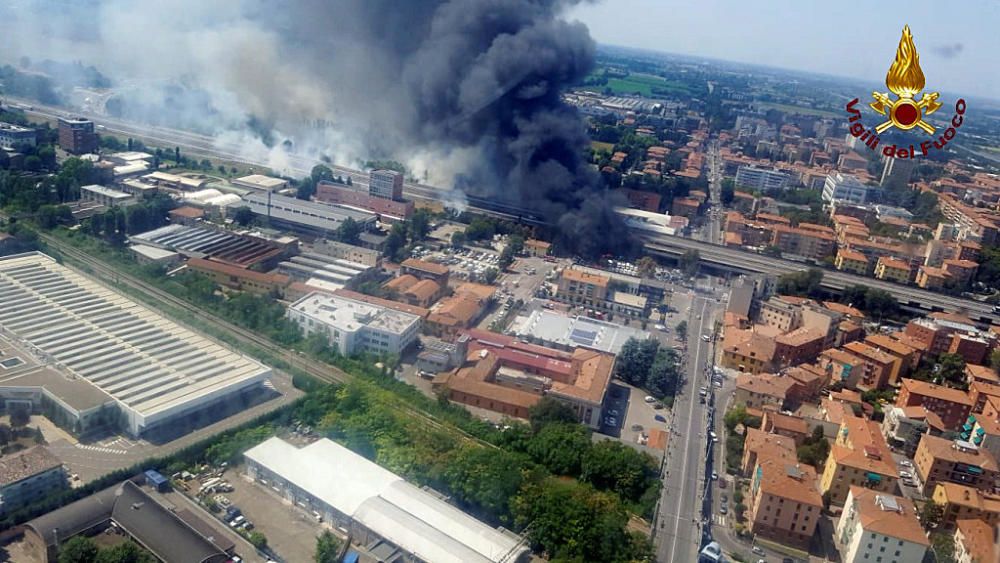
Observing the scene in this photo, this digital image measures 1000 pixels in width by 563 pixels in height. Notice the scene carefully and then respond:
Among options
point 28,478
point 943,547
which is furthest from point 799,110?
point 28,478

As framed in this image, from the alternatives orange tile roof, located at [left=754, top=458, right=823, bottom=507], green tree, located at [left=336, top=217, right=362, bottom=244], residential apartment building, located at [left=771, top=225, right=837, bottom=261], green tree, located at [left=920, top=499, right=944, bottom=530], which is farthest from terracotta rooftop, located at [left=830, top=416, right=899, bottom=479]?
green tree, located at [left=336, top=217, right=362, bottom=244]

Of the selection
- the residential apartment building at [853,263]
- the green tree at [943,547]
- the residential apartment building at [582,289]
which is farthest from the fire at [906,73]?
the residential apartment building at [853,263]

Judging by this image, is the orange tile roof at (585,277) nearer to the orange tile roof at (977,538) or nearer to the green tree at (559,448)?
the green tree at (559,448)

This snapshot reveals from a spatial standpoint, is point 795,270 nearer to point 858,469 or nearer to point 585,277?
point 585,277

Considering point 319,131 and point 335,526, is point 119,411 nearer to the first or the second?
point 335,526

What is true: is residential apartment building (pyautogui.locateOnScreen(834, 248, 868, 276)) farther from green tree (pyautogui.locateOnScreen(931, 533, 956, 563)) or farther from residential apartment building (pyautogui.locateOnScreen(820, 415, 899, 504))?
green tree (pyautogui.locateOnScreen(931, 533, 956, 563))
